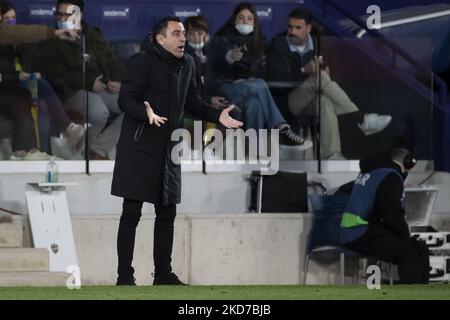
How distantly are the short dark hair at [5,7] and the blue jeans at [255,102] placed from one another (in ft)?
6.54

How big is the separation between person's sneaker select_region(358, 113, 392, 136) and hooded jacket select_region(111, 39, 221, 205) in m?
3.73

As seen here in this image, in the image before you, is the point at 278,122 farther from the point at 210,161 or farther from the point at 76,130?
the point at 76,130

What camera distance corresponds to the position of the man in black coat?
1284 centimetres

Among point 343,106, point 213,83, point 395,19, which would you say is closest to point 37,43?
point 213,83

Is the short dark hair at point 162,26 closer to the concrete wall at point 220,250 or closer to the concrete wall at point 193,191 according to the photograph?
the concrete wall at point 220,250

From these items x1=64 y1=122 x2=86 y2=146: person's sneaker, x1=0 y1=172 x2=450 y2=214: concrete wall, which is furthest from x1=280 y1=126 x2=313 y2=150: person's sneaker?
x1=64 y1=122 x2=86 y2=146: person's sneaker

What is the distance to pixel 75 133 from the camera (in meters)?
15.8

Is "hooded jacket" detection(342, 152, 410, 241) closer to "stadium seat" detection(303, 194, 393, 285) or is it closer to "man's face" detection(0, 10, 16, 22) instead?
"stadium seat" detection(303, 194, 393, 285)

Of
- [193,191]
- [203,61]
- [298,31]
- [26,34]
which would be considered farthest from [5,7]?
[298,31]

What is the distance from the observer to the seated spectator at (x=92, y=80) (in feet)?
51.8

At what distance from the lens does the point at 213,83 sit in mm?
16047

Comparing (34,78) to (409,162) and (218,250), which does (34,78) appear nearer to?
(218,250)

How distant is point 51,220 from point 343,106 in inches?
115
